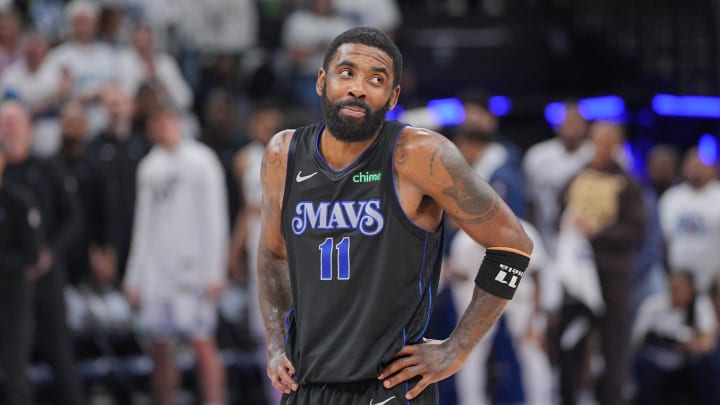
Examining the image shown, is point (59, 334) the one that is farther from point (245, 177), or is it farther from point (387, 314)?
point (387, 314)

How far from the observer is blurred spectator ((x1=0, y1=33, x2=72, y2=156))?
10273mm

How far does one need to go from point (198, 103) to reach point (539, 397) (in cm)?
512

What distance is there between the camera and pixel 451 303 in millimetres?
8648

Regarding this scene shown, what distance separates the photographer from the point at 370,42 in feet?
14.0

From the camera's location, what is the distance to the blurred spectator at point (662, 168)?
12.4m

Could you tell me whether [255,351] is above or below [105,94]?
below

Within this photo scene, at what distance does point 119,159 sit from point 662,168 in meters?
5.56

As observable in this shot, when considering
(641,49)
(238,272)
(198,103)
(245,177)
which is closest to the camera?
(245,177)

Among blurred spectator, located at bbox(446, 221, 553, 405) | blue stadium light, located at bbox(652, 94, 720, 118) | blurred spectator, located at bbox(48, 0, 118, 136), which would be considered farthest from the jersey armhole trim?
blue stadium light, located at bbox(652, 94, 720, 118)

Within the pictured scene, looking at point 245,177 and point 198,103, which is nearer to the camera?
point 245,177

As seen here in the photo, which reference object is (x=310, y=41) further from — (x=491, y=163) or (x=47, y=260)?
(x=47, y=260)

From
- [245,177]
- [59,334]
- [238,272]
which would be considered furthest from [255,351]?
[59,334]

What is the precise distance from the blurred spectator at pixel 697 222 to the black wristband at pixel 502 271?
23.4ft

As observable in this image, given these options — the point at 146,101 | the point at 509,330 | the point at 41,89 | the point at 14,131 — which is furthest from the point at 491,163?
the point at 41,89
